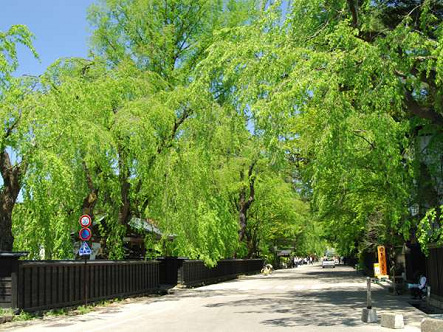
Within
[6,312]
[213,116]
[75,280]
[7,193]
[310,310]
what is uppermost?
[213,116]

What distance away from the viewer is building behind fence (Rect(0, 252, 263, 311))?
13977mm

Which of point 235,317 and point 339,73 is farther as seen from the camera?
point 235,317

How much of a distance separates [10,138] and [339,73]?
29.0 feet

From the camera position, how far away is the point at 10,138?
14.8m

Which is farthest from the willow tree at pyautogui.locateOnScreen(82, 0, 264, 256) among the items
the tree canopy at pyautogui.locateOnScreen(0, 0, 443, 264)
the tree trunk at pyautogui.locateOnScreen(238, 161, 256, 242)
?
the tree trunk at pyautogui.locateOnScreen(238, 161, 256, 242)

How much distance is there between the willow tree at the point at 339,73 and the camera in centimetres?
1289

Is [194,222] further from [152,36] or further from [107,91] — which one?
[152,36]

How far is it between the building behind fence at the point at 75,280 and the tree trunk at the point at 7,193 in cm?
108

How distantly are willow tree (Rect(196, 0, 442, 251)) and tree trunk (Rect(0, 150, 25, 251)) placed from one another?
6.15 metres

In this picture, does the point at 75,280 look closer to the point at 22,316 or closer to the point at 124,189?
the point at 22,316

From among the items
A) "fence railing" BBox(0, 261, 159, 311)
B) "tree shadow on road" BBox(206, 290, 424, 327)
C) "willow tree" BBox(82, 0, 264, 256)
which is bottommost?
"tree shadow on road" BBox(206, 290, 424, 327)

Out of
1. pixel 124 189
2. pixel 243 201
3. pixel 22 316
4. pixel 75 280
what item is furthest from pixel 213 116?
pixel 243 201

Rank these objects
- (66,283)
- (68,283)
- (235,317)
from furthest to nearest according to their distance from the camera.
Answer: (68,283), (66,283), (235,317)

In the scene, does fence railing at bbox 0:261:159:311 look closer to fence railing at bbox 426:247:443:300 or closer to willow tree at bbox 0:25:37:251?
willow tree at bbox 0:25:37:251
